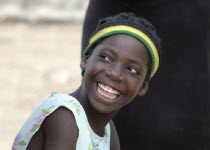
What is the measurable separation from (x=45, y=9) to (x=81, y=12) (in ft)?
1.63

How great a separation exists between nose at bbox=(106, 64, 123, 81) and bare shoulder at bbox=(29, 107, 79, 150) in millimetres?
203

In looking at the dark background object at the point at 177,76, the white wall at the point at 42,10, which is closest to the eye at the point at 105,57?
the dark background object at the point at 177,76

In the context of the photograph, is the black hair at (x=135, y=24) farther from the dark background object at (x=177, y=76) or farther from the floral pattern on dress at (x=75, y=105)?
the dark background object at (x=177, y=76)

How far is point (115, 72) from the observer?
2387mm

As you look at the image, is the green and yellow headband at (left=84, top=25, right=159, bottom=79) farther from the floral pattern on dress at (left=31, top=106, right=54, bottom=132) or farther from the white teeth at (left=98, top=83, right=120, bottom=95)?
the floral pattern on dress at (left=31, top=106, right=54, bottom=132)

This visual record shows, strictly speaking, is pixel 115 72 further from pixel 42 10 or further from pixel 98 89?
pixel 42 10

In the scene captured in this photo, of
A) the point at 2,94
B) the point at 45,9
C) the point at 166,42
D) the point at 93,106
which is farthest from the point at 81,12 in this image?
the point at 93,106

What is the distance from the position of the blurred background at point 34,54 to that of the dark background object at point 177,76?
2130 mm

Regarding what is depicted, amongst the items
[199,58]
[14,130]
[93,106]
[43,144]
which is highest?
[199,58]

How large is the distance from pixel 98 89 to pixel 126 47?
0.19 metres

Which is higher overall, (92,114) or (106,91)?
(106,91)

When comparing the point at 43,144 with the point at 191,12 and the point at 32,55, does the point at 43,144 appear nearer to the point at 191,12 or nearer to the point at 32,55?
the point at 191,12

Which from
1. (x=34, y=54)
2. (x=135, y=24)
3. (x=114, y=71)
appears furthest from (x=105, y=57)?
(x=34, y=54)

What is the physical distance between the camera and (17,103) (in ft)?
19.4
